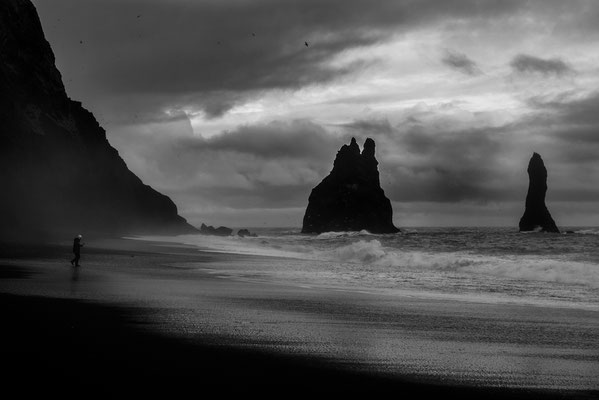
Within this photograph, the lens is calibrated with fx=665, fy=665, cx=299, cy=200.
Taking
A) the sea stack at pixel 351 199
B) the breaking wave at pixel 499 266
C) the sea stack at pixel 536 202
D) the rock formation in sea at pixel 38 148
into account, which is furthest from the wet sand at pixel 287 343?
the sea stack at pixel 536 202

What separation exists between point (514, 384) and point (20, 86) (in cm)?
6443

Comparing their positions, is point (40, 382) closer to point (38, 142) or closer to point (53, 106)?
point (38, 142)

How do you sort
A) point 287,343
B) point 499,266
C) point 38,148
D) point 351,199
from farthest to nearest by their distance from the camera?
point 351,199, point 38,148, point 499,266, point 287,343

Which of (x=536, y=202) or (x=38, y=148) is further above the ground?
(x=536, y=202)

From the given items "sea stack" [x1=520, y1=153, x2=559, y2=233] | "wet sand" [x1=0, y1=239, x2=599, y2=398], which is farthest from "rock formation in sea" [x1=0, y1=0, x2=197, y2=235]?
"sea stack" [x1=520, y1=153, x2=559, y2=233]

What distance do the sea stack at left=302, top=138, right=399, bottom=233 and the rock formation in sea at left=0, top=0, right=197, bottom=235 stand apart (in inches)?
2885

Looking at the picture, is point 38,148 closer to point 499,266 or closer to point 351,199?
point 499,266

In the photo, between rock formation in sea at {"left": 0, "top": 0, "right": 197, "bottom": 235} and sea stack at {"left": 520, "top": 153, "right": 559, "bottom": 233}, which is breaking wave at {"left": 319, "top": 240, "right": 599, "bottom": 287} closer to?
rock formation in sea at {"left": 0, "top": 0, "right": 197, "bottom": 235}

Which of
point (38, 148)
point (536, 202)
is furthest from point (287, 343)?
point (536, 202)

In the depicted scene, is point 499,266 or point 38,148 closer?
point 499,266

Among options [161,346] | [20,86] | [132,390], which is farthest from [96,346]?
[20,86]

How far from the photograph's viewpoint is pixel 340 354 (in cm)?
932

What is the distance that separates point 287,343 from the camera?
10016mm

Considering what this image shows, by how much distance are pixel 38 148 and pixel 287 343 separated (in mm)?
61632
